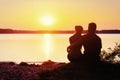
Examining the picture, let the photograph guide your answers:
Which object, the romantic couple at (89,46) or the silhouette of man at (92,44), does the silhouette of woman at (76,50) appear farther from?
the silhouette of man at (92,44)

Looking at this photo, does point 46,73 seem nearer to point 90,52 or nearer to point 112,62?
point 90,52

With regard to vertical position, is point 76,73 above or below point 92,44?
below

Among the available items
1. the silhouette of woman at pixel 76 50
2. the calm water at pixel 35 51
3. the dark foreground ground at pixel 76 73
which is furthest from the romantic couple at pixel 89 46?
the calm water at pixel 35 51

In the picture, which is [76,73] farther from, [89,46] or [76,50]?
[76,50]

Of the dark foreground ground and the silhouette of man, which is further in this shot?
the silhouette of man

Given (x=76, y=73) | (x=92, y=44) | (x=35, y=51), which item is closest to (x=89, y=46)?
(x=92, y=44)

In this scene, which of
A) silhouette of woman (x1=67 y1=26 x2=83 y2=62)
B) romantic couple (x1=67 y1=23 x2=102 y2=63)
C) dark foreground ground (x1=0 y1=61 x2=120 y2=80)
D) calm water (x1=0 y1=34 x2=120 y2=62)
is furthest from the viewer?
calm water (x1=0 y1=34 x2=120 y2=62)

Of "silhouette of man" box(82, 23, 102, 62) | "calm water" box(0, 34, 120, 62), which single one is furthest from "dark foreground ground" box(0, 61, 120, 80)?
"calm water" box(0, 34, 120, 62)

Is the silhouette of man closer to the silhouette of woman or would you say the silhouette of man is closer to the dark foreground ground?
the dark foreground ground

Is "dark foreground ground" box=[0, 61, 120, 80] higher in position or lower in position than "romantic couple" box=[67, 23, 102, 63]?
lower

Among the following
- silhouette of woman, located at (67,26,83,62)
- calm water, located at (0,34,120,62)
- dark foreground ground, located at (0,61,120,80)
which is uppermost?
silhouette of woman, located at (67,26,83,62)

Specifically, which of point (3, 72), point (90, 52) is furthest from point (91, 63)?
point (3, 72)

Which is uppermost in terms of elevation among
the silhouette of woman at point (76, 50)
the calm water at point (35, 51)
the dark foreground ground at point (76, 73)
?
the silhouette of woman at point (76, 50)

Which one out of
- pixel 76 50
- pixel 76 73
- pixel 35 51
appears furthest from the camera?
pixel 35 51
